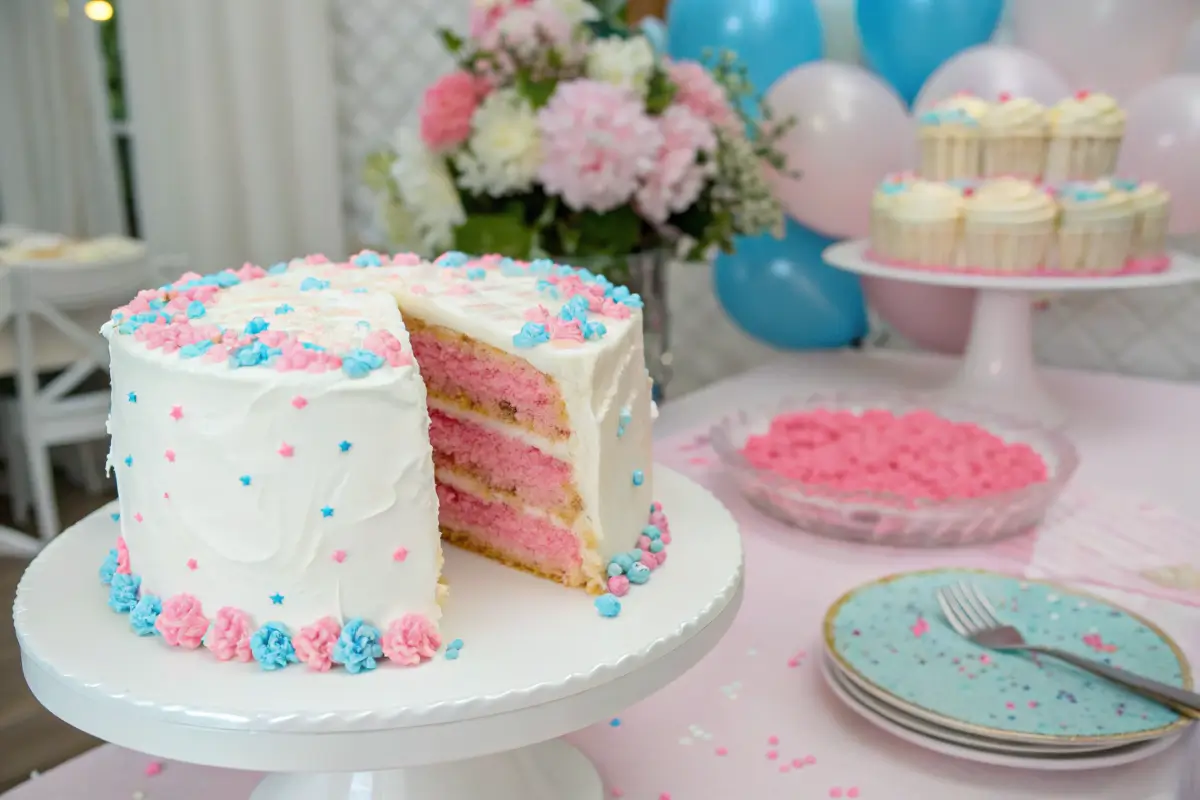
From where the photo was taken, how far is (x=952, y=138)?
1845mm

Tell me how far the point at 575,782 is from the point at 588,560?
21 cm

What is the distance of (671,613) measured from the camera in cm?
89

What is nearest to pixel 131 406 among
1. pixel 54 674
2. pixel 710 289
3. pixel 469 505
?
pixel 54 674

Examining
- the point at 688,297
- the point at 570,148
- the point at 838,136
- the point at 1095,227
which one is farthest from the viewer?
the point at 688,297

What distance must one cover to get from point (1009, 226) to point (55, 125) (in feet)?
12.7

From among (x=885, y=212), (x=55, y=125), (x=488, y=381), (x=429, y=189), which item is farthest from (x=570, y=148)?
(x=55, y=125)

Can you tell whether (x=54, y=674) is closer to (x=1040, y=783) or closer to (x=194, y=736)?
(x=194, y=736)

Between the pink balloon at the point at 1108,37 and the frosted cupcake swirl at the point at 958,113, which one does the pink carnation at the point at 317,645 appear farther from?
the pink balloon at the point at 1108,37

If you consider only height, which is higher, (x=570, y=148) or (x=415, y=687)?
(x=570, y=148)

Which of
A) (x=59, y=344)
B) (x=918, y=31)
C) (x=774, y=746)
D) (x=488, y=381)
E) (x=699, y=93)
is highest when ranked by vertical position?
(x=918, y=31)

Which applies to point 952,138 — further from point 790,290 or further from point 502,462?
point 502,462

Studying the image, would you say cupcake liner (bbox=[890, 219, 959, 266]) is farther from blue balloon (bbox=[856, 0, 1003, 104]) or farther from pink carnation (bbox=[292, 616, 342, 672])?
pink carnation (bbox=[292, 616, 342, 672])

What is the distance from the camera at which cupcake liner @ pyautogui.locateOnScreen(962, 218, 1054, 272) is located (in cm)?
177

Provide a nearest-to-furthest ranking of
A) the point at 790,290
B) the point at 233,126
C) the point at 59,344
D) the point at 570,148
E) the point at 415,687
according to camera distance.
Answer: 1. the point at 415,687
2. the point at 570,148
3. the point at 790,290
4. the point at 59,344
5. the point at 233,126
